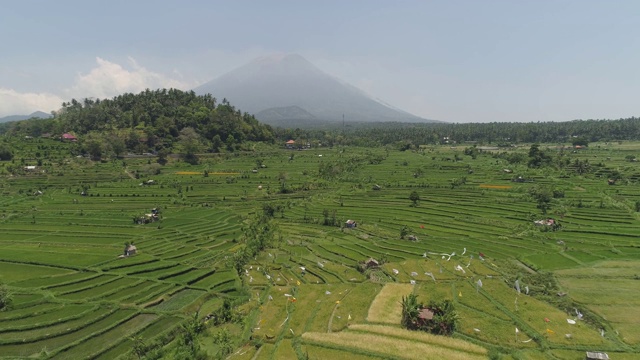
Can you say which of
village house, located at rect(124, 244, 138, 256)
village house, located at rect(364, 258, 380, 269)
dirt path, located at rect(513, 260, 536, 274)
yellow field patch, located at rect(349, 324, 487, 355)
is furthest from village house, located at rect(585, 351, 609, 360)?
village house, located at rect(124, 244, 138, 256)

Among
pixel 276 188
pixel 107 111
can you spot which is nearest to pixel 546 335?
pixel 276 188

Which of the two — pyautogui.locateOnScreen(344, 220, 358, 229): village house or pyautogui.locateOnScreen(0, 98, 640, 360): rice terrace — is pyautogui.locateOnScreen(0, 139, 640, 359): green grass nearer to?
pyautogui.locateOnScreen(0, 98, 640, 360): rice terrace

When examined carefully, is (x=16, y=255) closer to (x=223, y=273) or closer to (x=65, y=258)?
(x=65, y=258)

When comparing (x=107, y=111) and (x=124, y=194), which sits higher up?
(x=107, y=111)

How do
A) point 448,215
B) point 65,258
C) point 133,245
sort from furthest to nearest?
point 448,215, point 133,245, point 65,258

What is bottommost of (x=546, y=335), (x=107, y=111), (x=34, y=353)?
(x=34, y=353)
